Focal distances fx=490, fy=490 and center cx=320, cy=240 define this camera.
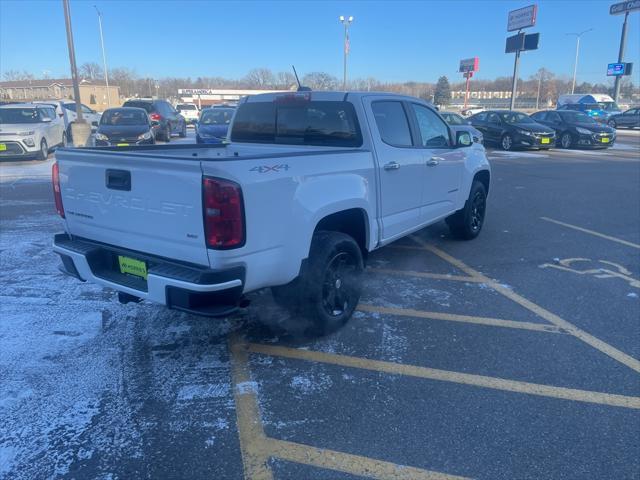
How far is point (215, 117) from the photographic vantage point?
16.2m

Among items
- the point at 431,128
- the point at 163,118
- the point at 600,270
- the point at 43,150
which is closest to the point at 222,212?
the point at 431,128

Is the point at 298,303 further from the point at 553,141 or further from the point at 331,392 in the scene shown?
the point at 553,141

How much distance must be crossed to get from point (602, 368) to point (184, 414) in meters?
2.97

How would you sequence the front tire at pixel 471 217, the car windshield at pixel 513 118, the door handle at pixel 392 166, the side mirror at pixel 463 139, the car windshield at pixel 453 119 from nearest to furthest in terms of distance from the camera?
the door handle at pixel 392 166 < the side mirror at pixel 463 139 < the front tire at pixel 471 217 < the car windshield at pixel 453 119 < the car windshield at pixel 513 118

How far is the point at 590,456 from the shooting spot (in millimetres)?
2688

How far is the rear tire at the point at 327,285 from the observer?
12.2 ft

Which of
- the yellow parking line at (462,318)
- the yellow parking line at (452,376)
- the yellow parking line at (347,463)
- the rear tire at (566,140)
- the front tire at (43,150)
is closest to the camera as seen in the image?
the yellow parking line at (347,463)

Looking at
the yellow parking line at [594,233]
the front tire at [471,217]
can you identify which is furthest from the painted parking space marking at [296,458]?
the yellow parking line at [594,233]

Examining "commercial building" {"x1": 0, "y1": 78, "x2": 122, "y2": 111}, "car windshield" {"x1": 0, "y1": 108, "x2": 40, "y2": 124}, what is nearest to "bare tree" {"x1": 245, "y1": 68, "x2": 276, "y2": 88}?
"commercial building" {"x1": 0, "y1": 78, "x2": 122, "y2": 111}

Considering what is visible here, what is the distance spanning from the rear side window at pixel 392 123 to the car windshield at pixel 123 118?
1276cm

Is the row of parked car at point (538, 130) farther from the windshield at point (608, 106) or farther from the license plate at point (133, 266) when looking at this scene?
the windshield at point (608, 106)

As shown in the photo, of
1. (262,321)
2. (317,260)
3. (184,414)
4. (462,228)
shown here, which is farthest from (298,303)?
(462,228)

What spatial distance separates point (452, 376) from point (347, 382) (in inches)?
29.7

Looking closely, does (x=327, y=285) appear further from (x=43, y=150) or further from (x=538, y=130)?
(x=538, y=130)
